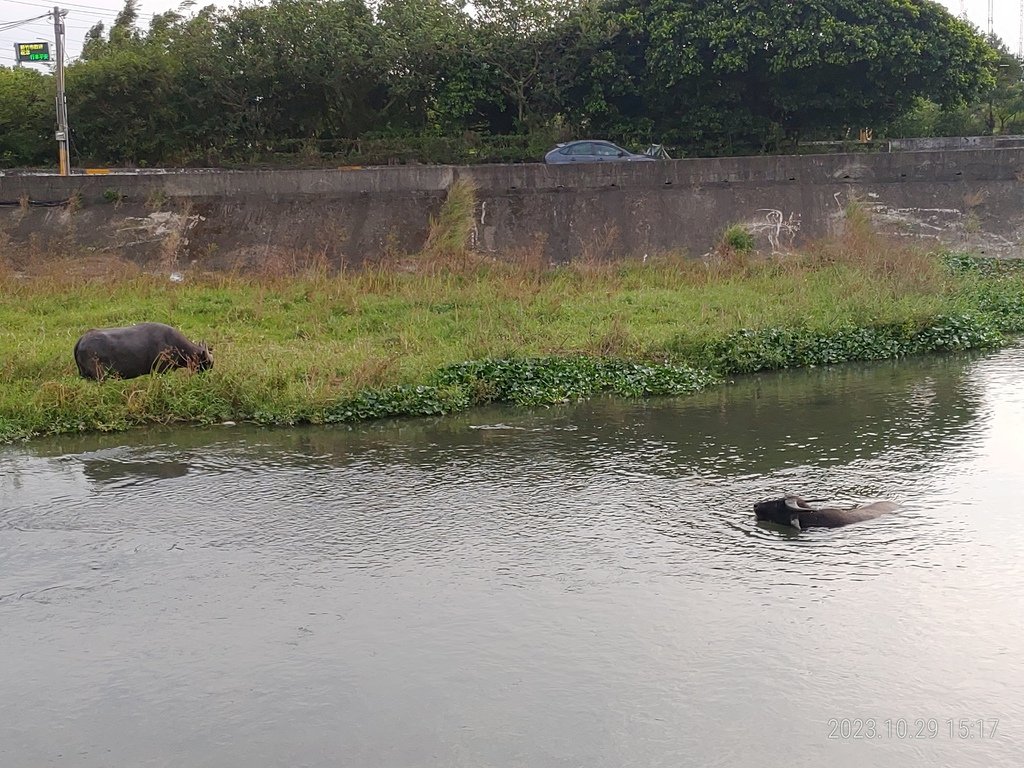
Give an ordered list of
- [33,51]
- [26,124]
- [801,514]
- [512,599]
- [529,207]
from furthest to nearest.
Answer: [26,124] < [33,51] < [529,207] < [801,514] < [512,599]

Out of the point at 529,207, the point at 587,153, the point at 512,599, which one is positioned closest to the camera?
the point at 512,599

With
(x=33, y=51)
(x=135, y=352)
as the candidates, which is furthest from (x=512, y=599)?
(x=33, y=51)

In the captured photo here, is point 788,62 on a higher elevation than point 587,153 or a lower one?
higher

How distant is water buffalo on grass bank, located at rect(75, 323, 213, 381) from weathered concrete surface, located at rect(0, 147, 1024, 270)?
7.36 meters

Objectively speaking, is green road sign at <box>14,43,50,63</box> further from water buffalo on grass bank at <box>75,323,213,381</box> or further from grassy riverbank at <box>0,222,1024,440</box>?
water buffalo on grass bank at <box>75,323,213,381</box>

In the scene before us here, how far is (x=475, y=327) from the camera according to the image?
15281 millimetres

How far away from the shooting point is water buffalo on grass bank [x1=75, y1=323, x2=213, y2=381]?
485 inches

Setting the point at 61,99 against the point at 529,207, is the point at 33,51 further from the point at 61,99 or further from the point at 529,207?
the point at 529,207

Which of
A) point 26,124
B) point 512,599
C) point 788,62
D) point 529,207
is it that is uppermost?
point 788,62

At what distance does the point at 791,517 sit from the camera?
8.33 metres

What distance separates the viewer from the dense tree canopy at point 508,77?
2727cm

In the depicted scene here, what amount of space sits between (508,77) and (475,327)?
15.4 metres

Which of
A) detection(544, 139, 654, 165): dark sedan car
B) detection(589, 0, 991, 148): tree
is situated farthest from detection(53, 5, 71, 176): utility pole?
detection(589, 0, 991, 148): tree

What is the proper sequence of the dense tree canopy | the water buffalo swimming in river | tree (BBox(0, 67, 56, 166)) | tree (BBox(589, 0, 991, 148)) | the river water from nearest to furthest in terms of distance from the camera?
the river water → the water buffalo swimming in river → tree (BBox(589, 0, 991, 148)) → the dense tree canopy → tree (BBox(0, 67, 56, 166))
